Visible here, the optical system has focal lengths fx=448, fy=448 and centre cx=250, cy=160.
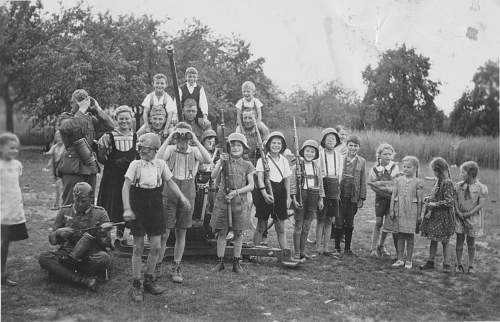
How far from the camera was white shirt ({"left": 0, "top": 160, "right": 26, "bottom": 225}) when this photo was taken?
163 inches

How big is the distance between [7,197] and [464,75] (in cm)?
630

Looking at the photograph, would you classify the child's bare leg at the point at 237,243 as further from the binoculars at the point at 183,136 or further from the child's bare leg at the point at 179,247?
the binoculars at the point at 183,136

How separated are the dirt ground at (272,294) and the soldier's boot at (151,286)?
0.07m

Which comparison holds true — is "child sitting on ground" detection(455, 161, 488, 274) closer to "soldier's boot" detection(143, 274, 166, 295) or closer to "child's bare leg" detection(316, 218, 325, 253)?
"child's bare leg" detection(316, 218, 325, 253)

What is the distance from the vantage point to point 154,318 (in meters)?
3.98

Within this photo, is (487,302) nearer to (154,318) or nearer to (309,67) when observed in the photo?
(154,318)

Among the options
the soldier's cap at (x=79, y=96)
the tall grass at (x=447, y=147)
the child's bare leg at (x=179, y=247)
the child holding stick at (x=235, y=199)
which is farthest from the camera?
the tall grass at (x=447, y=147)

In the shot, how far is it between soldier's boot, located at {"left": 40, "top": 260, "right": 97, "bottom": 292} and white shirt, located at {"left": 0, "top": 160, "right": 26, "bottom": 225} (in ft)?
1.99

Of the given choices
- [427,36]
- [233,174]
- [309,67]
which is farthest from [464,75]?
[233,174]

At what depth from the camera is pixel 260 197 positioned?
5.80 m

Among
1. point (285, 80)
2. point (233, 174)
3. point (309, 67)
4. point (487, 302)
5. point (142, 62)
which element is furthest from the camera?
point (142, 62)

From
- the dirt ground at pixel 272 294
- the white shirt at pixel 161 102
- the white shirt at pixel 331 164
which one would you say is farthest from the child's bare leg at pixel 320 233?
the white shirt at pixel 161 102

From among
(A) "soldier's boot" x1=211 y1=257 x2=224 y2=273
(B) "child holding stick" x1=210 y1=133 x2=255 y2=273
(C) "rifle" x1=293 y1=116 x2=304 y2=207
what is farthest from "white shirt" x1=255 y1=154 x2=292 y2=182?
(A) "soldier's boot" x1=211 y1=257 x2=224 y2=273

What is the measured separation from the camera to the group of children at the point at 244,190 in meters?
4.48
